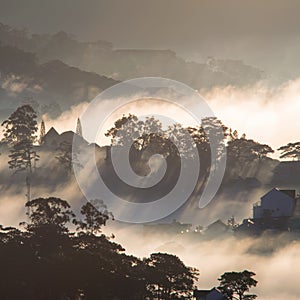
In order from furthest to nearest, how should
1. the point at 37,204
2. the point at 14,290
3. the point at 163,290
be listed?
the point at 37,204
the point at 163,290
the point at 14,290

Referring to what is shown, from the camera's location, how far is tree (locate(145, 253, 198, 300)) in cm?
15700

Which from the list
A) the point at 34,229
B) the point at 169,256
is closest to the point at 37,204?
the point at 34,229

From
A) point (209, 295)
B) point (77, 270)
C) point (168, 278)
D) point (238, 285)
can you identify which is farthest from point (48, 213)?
point (238, 285)

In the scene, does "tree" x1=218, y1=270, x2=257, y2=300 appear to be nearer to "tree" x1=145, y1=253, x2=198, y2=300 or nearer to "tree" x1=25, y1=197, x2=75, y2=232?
"tree" x1=145, y1=253, x2=198, y2=300

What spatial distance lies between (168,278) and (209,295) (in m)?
10.9

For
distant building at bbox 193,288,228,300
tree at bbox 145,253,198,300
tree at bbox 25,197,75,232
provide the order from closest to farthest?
tree at bbox 145,253,198,300, distant building at bbox 193,288,228,300, tree at bbox 25,197,75,232

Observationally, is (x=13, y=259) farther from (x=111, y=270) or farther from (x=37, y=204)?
(x=37, y=204)

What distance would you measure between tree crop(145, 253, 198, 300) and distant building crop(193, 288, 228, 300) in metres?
3.74

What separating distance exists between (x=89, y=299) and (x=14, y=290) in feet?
32.4

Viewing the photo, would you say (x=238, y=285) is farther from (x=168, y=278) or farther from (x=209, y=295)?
(x=168, y=278)

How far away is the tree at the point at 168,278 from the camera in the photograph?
15700 centimetres

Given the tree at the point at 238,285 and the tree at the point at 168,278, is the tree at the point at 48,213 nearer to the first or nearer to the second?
the tree at the point at 168,278

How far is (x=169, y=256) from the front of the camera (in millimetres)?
164250

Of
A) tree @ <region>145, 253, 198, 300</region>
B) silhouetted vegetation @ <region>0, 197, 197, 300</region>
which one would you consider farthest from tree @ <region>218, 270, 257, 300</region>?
tree @ <region>145, 253, 198, 300</region>
